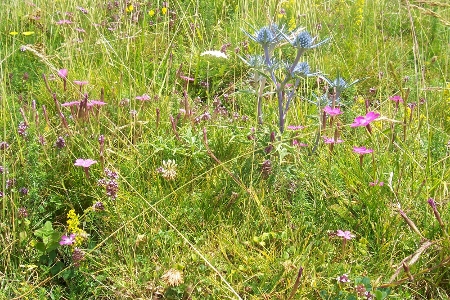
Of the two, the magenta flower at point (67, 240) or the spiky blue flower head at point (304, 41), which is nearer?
the magenta flower at point (67, 240)

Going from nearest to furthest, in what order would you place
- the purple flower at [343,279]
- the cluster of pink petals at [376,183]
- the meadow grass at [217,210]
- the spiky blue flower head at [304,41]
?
the purple flower at [343,279]
the meadow grass at [217,210]
the cluster of pink petals at [376,183]
the spiky blue flower head at [304,41]

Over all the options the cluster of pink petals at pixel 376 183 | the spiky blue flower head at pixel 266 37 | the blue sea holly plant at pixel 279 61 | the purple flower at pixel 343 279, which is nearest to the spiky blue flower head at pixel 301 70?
the blue sea holly plant at pixel 279 61

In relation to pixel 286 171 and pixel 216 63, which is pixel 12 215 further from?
pixel 216 63

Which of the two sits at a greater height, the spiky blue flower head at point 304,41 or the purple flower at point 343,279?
the spiky blue flower head at point 304,41

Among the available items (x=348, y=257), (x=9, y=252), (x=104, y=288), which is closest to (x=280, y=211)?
(x=348, y=257)

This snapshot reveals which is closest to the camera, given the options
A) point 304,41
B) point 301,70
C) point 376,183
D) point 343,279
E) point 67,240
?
point 343,279

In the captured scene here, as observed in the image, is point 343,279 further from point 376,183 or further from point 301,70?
point 301,70

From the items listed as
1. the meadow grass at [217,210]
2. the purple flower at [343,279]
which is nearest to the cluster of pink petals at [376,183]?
the meadow grass at [217,210]

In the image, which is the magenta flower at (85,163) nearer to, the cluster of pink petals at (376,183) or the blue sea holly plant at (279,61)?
the blue sea holly plant at (279,61)

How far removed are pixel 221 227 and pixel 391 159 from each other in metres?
0.70

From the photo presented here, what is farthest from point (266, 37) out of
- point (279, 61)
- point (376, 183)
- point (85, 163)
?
point (85, 163)

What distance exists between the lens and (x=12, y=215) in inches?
60.8

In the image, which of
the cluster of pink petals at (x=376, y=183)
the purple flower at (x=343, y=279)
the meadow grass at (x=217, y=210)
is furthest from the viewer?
the cluster of pink petals at (x=376, y=183)


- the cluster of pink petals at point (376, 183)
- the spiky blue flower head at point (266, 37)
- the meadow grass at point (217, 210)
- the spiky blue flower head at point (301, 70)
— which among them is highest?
the spiky blue flower head at point (266, 37)
